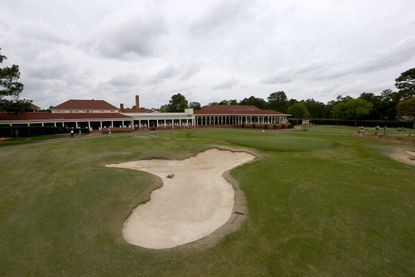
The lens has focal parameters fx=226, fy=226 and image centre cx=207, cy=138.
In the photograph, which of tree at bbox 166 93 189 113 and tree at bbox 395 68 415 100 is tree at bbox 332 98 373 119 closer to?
tree at bbox 395 68 415 100

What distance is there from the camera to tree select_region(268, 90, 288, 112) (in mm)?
95312

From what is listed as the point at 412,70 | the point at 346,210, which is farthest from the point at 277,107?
the point at 346,210

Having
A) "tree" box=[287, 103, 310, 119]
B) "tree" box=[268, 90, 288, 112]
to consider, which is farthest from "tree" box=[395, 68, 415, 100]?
"tree" box=[268, 90, 288, 112]

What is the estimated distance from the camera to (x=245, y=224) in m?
8.48

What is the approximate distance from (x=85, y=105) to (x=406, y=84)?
3112 inches

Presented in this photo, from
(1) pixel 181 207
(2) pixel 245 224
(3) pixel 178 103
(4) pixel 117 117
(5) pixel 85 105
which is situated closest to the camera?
(2) pixel 245 224

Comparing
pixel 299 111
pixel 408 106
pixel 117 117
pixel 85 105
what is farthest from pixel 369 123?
pixel 85 105

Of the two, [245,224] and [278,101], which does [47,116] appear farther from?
[278,101]

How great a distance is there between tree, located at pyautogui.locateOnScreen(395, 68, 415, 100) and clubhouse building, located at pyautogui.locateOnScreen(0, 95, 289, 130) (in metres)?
29.3

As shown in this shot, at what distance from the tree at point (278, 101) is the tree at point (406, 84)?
40605 mm

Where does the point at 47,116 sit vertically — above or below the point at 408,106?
below

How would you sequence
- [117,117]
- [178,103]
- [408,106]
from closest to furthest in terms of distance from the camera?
1. [408,106]
2. [117,117]
3. [178,103]

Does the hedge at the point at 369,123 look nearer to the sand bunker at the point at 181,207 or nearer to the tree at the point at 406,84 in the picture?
the tree at the point at 406,84

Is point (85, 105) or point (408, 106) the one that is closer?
point (408, 106)
